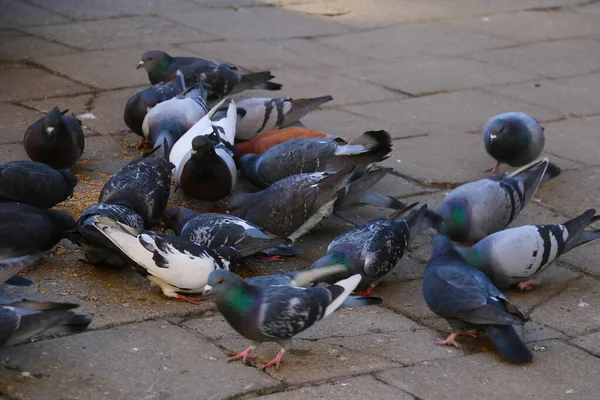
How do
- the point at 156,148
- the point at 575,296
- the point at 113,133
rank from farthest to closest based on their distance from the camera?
the point at 113,133 → the point at 156,148 → the point at 575,296

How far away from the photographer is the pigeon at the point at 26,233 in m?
4.07

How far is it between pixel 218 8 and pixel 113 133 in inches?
145

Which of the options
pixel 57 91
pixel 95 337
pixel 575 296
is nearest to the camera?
pixel 95 337

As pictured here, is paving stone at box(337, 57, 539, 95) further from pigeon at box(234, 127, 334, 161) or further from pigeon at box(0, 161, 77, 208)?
pigeon at box(0, 161, 77, 208)

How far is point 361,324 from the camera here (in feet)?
13.3

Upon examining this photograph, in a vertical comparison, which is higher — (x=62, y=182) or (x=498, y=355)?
(x=62, y=182)

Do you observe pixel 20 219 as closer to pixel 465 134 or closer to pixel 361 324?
pixel 361 324

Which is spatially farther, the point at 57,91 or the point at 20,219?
the point at 57,91

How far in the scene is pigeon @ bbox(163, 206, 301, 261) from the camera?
4324mm

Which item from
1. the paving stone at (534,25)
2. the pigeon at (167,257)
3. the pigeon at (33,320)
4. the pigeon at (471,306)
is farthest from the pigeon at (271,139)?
the paving stone at (534,25)

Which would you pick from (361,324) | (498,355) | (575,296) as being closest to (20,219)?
(361,324)

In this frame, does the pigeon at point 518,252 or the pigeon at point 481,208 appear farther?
the pigeon at point 481,208

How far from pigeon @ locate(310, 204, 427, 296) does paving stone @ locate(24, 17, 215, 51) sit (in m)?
4.42

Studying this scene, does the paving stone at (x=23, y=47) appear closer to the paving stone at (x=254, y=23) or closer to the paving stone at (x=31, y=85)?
the paving stone at (x=31, y=85)
